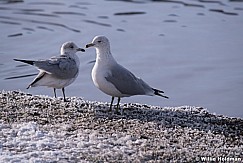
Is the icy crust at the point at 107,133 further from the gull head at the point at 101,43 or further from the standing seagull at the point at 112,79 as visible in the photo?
the gull head at the point at 101,43

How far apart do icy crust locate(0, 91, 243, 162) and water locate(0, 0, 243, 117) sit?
6.72 ft

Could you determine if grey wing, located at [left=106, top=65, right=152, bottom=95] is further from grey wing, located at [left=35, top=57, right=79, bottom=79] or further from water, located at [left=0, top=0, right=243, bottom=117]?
water, located at [left=0, top=0, right=243, bottom=117]

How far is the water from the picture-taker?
9.11 metres

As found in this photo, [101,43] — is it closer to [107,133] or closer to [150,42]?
[107,133]

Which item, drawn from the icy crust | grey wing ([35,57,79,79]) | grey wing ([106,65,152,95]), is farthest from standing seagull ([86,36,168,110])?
grey wing ([35,57,79,79])

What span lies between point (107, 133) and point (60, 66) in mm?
1651

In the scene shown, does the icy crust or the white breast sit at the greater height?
the white breast

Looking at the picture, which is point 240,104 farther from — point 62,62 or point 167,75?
point 62,62

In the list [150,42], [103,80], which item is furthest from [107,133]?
[150,42]

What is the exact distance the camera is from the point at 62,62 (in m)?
7.11

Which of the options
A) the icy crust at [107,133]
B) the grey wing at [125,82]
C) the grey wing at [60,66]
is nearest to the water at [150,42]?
the grey wing at [60,66]

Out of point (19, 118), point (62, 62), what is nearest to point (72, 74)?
point (62, 62)

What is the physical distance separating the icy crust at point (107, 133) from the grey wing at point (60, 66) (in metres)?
0.33

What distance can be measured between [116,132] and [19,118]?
0.98 metres
